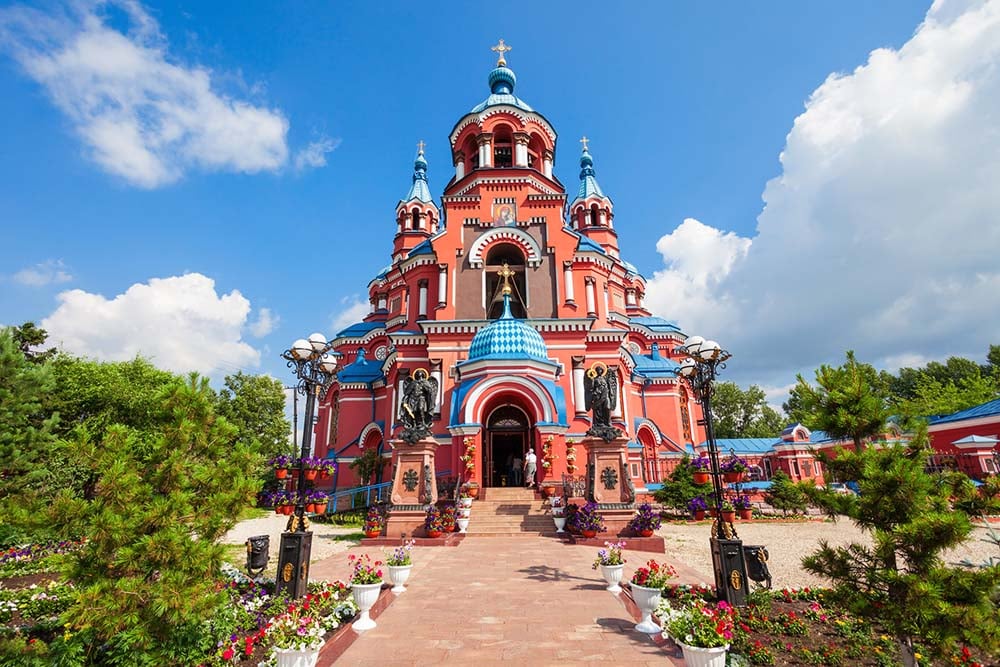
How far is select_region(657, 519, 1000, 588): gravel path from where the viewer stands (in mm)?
9352

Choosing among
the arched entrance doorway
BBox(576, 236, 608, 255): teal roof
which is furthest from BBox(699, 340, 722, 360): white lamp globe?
BBox(576, 236, 608, 255): teal roof

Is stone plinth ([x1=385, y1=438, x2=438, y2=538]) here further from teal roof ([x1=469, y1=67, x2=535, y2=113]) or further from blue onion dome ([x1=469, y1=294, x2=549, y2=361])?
teal roof ([x1=469, y1=67, x2=535, y2=113])

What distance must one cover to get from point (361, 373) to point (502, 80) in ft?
63.5

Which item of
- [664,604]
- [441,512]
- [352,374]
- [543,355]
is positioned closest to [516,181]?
[543,355]

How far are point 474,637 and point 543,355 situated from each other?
45.3 feet

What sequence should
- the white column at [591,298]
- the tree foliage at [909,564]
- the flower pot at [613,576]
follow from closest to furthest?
the tree foliage at [909,564] < the flower pot at [613,576] < the white column at [591,298]

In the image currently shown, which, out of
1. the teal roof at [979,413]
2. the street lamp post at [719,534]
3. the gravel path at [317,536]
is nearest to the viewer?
the street lamp post at [719,534]

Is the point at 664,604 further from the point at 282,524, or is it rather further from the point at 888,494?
the point at 282,524

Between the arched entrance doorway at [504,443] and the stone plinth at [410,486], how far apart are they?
197 inches

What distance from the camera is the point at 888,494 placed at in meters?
4.41

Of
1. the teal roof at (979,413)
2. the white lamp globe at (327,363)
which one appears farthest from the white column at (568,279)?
the teal roof at (979,413)

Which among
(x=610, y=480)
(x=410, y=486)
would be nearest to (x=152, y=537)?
(x=410, y=486)

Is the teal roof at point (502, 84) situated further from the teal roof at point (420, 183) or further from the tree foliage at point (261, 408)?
the tree foliage at point (261, 408)

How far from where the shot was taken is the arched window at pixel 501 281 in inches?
901
